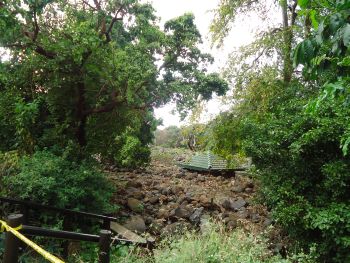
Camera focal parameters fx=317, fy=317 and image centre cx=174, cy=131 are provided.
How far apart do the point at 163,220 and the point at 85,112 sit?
106 inches

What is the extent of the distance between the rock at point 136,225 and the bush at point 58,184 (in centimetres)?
57

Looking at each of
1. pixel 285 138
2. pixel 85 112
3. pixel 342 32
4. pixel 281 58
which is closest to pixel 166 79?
pixel 281 58

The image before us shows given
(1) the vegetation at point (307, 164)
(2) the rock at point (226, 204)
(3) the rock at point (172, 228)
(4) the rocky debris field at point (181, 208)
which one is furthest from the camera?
(2) the rock at point (226, 204)

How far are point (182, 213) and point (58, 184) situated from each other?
2.72 m

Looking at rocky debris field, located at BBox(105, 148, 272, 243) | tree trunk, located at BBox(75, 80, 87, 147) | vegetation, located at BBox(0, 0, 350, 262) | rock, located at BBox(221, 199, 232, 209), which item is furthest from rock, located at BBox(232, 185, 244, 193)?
tree trunk, located at BBox(75, 80, 87, 147)

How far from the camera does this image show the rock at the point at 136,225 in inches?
228

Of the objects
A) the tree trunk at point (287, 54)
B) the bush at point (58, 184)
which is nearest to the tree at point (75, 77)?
the bush at point (58, 184)

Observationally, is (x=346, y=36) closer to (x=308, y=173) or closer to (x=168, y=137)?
(x=308, y=173)

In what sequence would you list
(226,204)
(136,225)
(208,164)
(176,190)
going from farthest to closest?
1. (208,164)
2. (176,190)
3. (226,204)
4. (136,225)

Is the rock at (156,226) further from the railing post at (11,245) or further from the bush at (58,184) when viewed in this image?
the railing post at (11,245)

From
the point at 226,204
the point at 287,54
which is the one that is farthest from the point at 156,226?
the point at 287,54

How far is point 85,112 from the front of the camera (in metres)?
6.44

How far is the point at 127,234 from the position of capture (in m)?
5.30

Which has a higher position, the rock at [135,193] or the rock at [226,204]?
the rock at [135,193]
